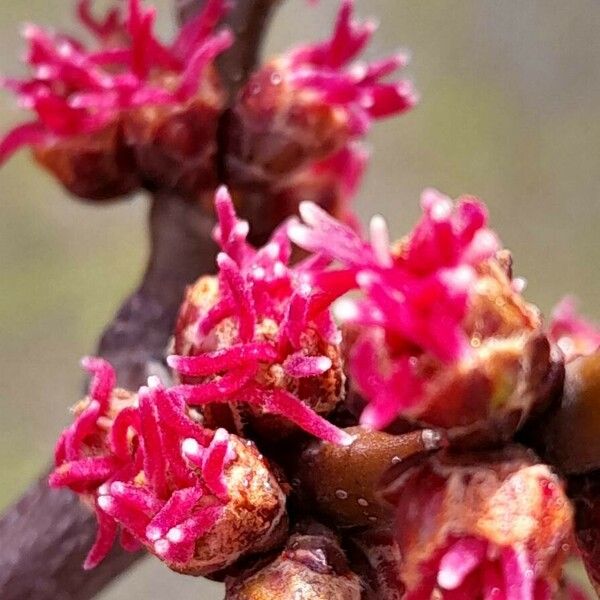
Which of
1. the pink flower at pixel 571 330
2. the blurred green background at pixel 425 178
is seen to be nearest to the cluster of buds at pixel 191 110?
the pink flower at pixel 571 330

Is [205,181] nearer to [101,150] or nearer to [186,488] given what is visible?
[101,150]

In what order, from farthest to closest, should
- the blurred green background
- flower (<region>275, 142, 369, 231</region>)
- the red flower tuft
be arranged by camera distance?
the blurred green background → flower (<region>275, 142, 369, 231</region>) → the red flower tuft

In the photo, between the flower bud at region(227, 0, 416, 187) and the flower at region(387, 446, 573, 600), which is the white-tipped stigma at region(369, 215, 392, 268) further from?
the flower bud at region(227, 0, 416, 187)

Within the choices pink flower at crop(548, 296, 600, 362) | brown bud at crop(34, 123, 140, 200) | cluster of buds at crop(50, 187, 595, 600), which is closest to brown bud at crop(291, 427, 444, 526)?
cluster of buds at crop(50, 187, 595, 600)

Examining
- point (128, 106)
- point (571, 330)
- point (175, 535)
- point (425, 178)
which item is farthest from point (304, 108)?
point (425, 178)

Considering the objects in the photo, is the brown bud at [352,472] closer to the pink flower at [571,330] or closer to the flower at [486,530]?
the flower at [486,530]

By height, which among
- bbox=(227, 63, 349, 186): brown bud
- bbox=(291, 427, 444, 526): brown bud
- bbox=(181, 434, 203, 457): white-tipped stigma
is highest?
bbox=(227, 63, 349, 186): brown bud
